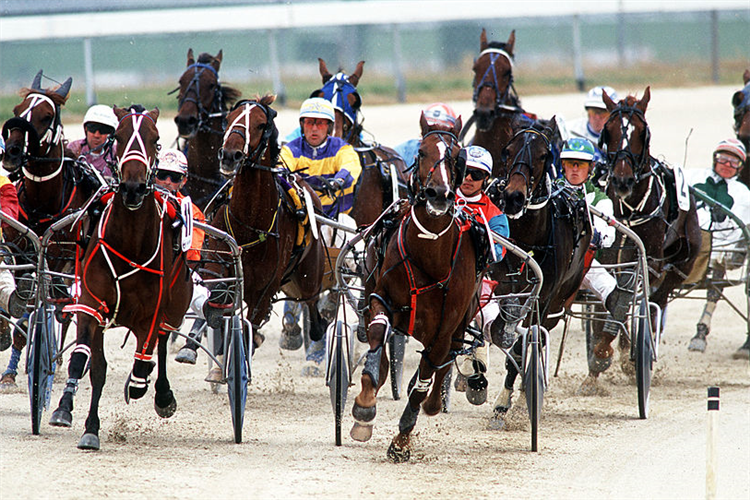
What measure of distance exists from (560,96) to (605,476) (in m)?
15.4

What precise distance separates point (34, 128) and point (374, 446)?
2.99 m

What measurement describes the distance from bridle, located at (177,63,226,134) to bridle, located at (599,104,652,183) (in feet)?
10.3

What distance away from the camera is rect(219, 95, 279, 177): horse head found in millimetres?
7270

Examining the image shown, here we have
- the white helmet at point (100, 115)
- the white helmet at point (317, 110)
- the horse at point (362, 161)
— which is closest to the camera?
the white helmet at point (317, 110)

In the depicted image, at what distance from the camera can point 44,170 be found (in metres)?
7.69

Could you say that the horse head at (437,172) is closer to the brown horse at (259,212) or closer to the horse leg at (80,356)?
the brown horse at (259,212)

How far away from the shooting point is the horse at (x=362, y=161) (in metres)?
10.2

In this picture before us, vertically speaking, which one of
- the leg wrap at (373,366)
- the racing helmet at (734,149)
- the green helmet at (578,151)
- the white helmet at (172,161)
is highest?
the racing helmet at (734,149)

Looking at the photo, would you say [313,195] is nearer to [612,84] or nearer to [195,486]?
[195,486]

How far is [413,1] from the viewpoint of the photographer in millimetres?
21812

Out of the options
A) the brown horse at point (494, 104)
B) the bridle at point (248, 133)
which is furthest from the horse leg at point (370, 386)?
the brown horse at point (494, 104)

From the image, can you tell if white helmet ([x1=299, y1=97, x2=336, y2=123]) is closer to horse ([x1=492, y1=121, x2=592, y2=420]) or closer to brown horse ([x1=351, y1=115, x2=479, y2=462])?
horse ([x1=492, y1=121, x2=592, y2=420])

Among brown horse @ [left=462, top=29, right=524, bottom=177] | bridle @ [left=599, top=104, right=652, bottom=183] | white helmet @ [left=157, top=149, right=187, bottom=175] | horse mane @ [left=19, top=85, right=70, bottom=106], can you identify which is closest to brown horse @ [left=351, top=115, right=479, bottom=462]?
white helmet @ [left=157, top=149, right=187, bottom=175]

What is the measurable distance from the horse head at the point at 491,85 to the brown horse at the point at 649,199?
1.20 m
